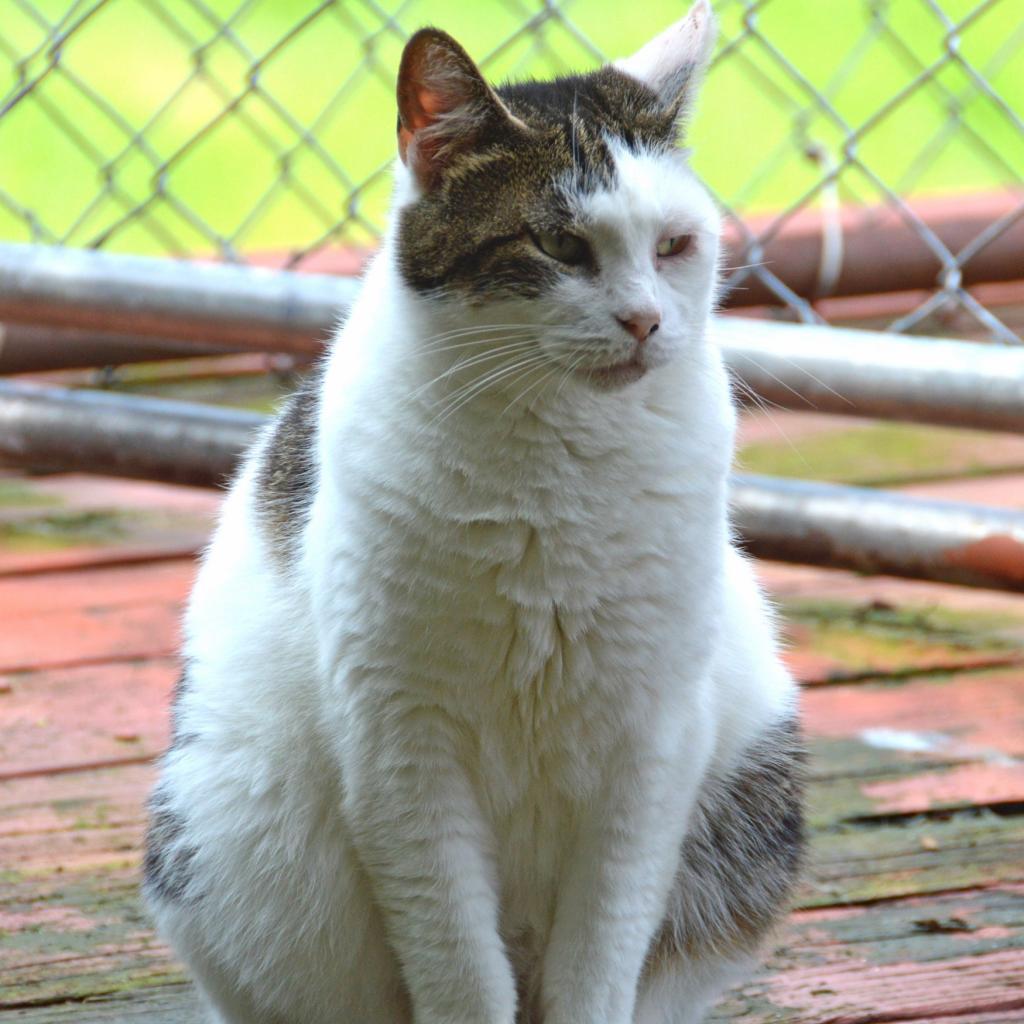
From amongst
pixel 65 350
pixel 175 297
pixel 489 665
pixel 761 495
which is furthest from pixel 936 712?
pixel 65 350

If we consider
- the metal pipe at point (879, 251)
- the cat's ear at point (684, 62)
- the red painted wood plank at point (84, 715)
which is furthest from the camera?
the metal pipe at point (879, 251)

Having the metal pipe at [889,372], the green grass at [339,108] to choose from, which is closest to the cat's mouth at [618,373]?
the metal pipe at [889,372]

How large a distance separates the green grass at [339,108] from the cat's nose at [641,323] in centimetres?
228

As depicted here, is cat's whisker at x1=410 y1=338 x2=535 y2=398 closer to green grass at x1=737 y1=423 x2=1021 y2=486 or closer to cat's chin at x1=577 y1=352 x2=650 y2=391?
cat's chin at x1=577 y1=352 x2=650 y2=391

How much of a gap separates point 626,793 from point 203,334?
45.5 inches

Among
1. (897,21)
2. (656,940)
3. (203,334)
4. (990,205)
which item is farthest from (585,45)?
(897,21)

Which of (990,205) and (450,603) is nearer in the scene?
(450,603)

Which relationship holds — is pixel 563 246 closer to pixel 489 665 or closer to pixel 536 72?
pixel 489 665

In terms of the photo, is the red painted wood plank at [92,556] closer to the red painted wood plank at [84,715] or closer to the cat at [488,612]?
the red painted wood plank at [84,715]

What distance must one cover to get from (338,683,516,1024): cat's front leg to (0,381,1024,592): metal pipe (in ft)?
3.26

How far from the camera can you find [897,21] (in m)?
4.45

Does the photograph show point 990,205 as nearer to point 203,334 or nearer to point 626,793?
point 203,334

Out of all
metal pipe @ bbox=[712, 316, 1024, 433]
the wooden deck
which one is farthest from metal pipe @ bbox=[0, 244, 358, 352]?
metal pipe @ bbox=[712, 316, 1024, 433]

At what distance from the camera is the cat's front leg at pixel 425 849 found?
128 cm
